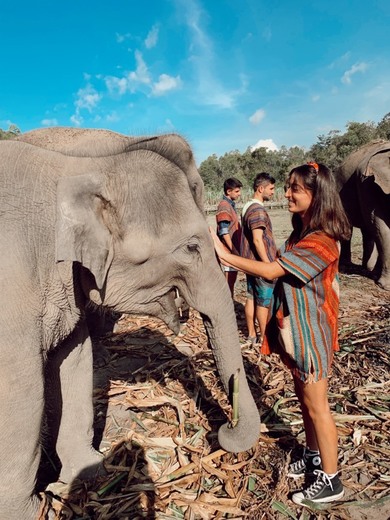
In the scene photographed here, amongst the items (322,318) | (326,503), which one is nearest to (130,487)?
(326,503)

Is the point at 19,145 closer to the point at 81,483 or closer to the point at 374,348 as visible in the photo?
the point at 81,483

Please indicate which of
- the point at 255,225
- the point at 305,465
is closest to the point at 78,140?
the point at 255,225

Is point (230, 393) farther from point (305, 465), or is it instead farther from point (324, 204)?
point (324, 204)

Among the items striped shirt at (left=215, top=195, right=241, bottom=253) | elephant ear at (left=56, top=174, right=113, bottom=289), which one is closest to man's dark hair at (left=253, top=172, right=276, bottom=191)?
striped shirt at (left=215, top=195, right=241, bottom=253)

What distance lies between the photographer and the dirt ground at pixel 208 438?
196cm

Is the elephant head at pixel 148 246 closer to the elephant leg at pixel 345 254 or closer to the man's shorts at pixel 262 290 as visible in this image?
the man's shorts at pixel 262 290

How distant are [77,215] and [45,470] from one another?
1.82 m

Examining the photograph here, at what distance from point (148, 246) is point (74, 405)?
1163mm

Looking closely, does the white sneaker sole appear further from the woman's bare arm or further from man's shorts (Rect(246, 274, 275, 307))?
man's shorts (Rect(246, 274, 275, 307))

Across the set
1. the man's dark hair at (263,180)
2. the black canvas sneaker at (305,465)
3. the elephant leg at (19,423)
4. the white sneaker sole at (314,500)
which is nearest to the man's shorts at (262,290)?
the man's dark hair at (263,180)

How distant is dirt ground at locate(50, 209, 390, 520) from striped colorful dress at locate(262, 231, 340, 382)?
740mm

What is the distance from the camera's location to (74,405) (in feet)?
7.39

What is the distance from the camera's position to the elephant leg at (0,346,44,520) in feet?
4.98

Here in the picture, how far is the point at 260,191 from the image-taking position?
4.10m
